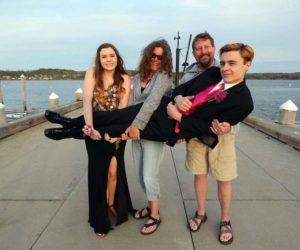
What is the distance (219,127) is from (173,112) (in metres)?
0.40

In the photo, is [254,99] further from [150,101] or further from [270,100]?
[150,101]

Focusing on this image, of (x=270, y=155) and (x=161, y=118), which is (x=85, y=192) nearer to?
(x=161, y=118)

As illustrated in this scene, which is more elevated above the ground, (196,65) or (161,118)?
(196,65)

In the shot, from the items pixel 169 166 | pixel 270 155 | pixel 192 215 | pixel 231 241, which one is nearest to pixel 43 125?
pixel 169 166

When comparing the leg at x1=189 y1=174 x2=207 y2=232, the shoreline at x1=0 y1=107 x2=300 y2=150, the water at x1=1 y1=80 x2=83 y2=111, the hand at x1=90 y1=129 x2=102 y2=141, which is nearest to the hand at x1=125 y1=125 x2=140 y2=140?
the hand at x1=90 y1=129 x2=102 y2=141

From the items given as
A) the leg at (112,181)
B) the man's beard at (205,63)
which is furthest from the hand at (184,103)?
the leg at (112,181)

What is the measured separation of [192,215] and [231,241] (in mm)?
651

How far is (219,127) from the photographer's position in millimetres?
2717

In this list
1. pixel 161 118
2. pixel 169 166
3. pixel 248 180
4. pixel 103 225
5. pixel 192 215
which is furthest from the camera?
pixel 169 166

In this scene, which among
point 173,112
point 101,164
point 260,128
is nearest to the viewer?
point 173,112

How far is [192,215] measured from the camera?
12.0 ft

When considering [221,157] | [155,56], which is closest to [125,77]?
[155,56]

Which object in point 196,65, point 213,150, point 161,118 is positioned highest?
point 196,65

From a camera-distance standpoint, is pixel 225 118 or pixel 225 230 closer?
pixel 225 118
